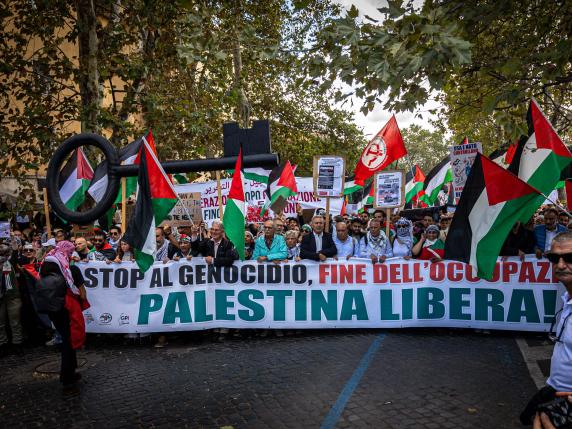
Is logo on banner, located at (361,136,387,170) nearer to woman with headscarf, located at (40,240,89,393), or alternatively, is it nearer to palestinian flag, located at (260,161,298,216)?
palestinian flag, located at (260,161,298,216)

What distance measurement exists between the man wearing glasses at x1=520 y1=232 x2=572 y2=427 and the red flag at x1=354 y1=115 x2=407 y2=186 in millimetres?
7180

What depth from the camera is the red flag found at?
9.84 meters

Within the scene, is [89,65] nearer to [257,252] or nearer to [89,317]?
[89,317]

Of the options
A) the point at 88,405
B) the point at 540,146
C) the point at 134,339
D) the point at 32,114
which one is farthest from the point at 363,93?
the point at 32,114

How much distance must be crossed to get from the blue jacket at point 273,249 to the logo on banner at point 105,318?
2.39 m

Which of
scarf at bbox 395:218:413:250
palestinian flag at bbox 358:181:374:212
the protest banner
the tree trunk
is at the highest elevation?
the tree trunk

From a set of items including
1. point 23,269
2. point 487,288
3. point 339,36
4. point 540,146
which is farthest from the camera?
point 23,269

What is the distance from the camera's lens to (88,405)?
5293 mm

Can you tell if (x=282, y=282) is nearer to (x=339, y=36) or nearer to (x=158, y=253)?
(x=158, y=253)

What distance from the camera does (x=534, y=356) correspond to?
634 centimetres

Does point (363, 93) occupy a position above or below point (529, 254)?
above

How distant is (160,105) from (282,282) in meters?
7.82

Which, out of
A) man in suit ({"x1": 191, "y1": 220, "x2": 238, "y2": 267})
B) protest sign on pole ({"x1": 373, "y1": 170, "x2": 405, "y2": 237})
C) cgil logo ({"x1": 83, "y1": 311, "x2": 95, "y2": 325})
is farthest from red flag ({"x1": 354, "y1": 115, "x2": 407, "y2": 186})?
cgil logo ({"x1": 83, "y1": 311, "x2": 95, "y2": 325})

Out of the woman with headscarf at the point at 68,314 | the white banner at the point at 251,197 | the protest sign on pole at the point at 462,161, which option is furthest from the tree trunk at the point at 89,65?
the protest sign on pole at the point at 462,161
